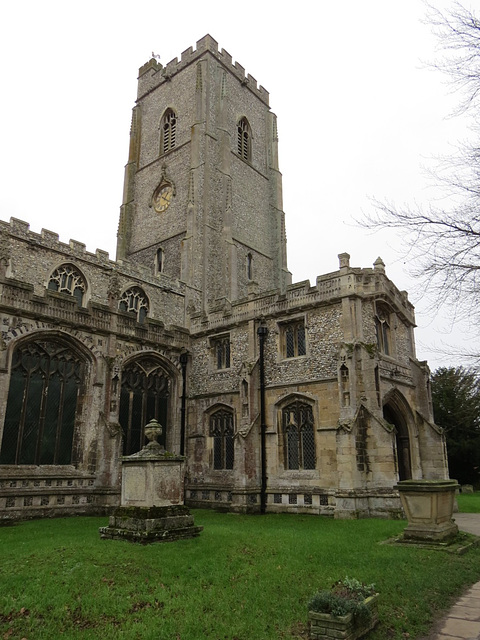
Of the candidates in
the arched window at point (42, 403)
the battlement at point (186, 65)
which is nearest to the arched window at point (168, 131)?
the battlement at point (186, 65)

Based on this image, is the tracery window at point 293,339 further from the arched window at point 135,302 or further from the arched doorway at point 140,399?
the arched window at point 135,302

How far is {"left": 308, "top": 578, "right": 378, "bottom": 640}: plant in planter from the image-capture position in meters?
5.09

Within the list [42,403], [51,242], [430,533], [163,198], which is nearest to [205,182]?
[163,198]

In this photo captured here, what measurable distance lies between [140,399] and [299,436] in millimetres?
6224

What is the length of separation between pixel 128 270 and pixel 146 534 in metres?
16.5

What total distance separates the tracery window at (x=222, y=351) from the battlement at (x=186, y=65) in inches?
895

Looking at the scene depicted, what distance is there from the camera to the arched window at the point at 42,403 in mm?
14836

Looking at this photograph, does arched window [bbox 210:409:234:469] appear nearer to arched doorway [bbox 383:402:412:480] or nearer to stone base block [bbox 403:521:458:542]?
arched doorway [bbox 383:402:412:480]

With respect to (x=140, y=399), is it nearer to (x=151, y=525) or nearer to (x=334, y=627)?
(x=151, y=525)

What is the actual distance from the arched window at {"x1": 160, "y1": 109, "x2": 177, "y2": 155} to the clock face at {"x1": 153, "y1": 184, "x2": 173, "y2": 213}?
3.26m

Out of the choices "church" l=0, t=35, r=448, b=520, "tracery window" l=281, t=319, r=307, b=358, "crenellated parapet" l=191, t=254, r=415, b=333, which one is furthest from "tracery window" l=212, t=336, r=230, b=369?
"tracery window" l=281, t=319, r=307, b=358

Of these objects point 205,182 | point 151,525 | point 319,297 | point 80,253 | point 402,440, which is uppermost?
point 205,182

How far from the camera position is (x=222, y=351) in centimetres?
2067

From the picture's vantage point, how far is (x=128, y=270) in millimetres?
23844
